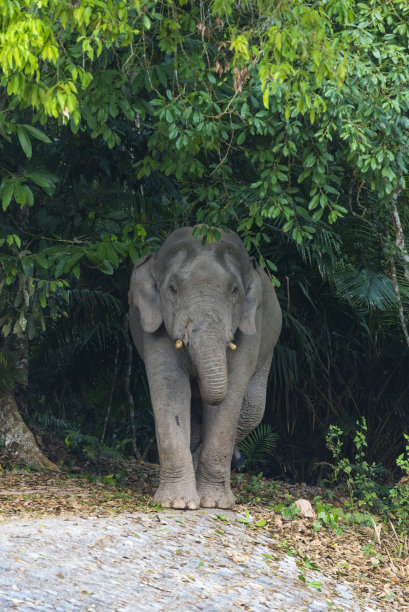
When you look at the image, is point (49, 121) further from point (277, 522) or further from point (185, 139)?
point (277, 522)

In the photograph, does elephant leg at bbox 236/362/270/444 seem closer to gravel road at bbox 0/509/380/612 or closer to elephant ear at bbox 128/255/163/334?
elephant ear at bbox 128/255/163/334

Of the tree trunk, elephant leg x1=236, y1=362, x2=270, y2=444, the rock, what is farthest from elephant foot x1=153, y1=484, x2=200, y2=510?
the tree trunk

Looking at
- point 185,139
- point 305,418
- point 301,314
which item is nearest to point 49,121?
point 185,139

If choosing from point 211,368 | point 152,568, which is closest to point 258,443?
point 211,368

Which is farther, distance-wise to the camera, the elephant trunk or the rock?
the rock

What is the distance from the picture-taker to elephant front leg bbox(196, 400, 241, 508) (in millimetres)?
8266

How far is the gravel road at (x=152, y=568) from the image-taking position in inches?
207

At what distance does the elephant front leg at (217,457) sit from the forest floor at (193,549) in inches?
6.7

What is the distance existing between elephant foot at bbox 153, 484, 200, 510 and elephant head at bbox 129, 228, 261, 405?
77 cm

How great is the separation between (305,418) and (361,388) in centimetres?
78

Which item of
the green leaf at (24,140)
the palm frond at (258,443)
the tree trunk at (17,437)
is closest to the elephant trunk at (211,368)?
the green leaf at (24,140)

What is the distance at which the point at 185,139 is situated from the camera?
26.0 feet

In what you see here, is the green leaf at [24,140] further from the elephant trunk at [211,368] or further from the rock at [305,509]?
the rock at [305,509]

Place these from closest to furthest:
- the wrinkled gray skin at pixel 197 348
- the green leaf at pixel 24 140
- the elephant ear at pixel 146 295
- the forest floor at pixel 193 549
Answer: the forest floor at pixel 193 549 → the green leaf at pixel 24 140 → the wrinkled gray skin at pixel 197 348 → the elephant ear at pixel 146 295
